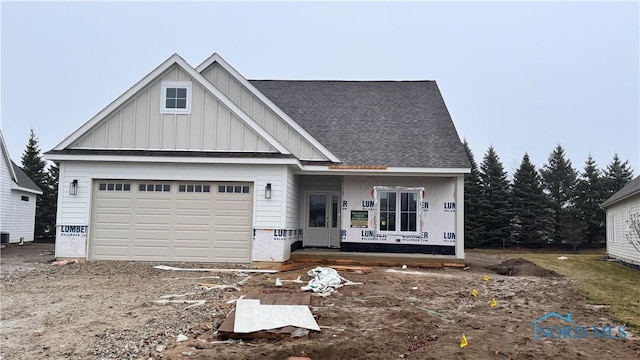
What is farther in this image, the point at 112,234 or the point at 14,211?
the point at 14,211

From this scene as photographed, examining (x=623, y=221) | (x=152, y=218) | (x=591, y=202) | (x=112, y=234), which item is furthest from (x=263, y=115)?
(x=591, y=202)

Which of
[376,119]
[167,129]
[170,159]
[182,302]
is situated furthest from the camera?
[376,119]

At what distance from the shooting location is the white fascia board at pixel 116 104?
Result: 1249 cm

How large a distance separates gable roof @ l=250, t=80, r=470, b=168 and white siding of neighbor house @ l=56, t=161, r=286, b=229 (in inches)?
106

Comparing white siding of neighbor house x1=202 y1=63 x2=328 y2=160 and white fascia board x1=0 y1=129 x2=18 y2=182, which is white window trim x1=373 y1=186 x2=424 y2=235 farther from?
white fascia board x1=0 y1=129 x2=18 y2=182

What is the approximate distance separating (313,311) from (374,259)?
6.97 metres

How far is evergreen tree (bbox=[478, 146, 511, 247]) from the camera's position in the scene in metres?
31.1

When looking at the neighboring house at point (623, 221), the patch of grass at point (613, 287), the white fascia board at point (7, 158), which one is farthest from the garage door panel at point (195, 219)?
the neighboring house at point (623, 221)

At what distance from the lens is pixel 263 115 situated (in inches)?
565

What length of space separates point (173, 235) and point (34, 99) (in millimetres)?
19725

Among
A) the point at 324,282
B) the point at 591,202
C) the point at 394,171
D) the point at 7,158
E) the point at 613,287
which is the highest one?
the point at 7,158

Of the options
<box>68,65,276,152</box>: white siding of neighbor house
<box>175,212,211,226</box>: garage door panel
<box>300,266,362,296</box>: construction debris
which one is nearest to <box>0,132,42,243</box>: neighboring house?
<box>68,65,276,152</box>: white siding of neighbor house

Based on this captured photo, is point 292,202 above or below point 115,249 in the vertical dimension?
above

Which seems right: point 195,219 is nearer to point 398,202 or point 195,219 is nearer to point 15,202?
point 398,202
